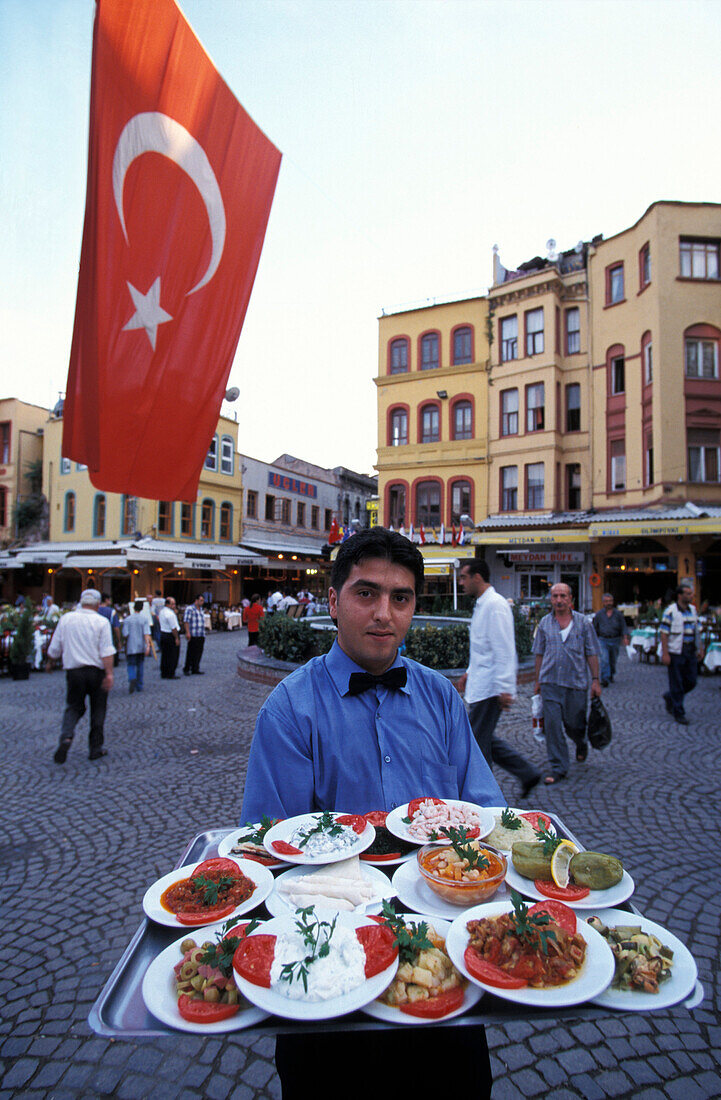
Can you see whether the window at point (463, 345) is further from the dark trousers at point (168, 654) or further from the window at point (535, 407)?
the dark trousers at point (168, 654)

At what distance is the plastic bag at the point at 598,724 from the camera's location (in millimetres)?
6102

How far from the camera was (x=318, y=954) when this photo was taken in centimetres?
124

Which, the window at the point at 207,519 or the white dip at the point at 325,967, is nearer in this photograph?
the white dip at the point at 325,967

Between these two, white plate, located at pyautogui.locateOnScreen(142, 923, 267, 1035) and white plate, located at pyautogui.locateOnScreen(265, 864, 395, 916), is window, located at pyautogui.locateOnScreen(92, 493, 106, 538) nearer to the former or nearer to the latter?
white plate, located at pyautogui.locateOnScreen(265, 864, 395, 916)

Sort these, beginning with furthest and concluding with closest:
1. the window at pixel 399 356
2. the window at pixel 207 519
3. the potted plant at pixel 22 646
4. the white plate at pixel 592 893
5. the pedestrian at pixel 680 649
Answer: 1. the window at pixel 207 519
2. the window at pixel 399 356
3. the potted plant at pixel 22 646
4. the pedestrian at pixel 680 649
5. the white plate at pixel 592 893

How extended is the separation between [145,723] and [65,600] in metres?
28.1

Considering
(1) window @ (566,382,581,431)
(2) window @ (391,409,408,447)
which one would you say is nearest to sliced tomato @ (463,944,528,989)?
(1) window @ (566,382,581,431)

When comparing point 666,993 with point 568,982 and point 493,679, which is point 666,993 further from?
point 493,679

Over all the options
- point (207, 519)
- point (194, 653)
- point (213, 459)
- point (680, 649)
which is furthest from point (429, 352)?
point (680, 649)

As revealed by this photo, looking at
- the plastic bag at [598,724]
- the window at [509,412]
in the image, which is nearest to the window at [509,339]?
the window at [509,412]

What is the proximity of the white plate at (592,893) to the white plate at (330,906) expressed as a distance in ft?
1.15

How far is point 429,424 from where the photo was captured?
2969 cm

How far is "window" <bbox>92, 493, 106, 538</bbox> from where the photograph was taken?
31578 millimetres

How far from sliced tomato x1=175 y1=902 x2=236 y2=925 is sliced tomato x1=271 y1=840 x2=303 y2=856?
0.82 feet
